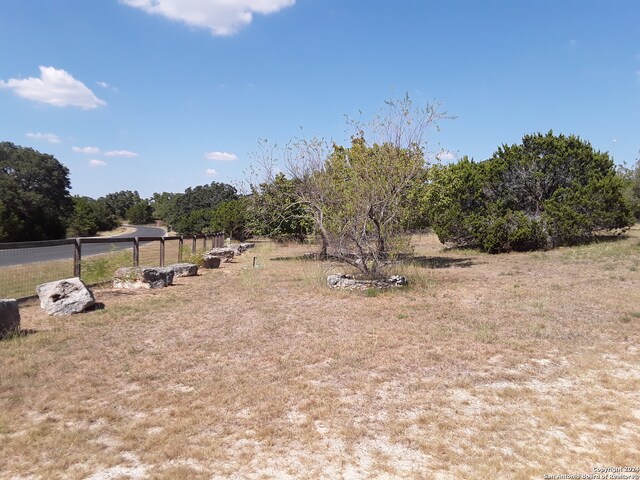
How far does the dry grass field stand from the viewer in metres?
3.02

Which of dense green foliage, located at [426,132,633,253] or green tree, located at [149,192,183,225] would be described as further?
green tree, located at [149,192,183,225]

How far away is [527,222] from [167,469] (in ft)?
66.4

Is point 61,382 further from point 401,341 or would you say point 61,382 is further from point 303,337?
point 401,341

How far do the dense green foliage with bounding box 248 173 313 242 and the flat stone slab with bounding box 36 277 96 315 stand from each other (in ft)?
30.7

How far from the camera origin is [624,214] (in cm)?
2042

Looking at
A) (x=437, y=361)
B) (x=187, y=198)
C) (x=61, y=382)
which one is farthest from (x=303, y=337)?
(x=187, y=198)

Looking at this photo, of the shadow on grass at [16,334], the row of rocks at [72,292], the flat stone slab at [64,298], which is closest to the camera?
the shadow on grass at [16,334]

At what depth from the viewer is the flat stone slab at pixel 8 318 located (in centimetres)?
598

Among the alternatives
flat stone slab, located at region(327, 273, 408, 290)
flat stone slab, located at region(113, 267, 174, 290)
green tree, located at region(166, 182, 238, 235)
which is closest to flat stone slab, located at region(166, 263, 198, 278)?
Answer: flat stone slab, located at region(113, 267, 174, 290)

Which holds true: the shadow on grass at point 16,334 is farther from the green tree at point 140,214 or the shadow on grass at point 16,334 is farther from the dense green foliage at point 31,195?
the green tree at point 140,214

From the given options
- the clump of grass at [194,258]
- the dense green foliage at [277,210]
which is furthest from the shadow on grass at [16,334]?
the dense green foliage at [277,210]

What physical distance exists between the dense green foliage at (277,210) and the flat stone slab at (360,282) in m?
6.25

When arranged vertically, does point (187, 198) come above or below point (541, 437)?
above

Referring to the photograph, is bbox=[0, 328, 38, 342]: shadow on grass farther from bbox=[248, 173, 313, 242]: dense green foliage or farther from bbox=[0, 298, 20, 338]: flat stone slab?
bbox=[248, 173, 313, 242]: dense green foliage
